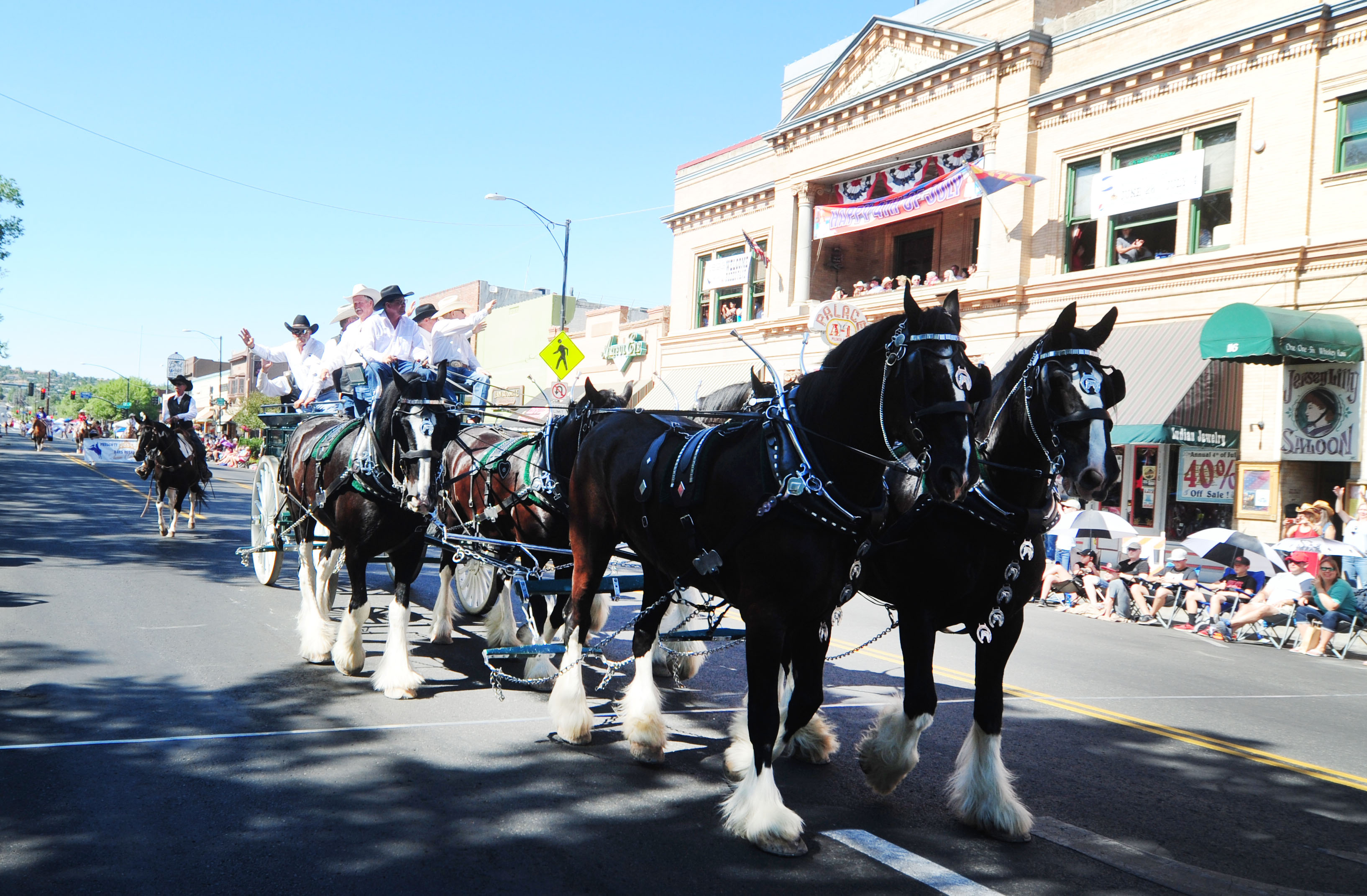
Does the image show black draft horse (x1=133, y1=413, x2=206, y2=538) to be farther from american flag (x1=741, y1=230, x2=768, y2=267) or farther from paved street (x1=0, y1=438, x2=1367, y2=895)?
american flag (x1=741, y1=230, x2=768, y2=267)

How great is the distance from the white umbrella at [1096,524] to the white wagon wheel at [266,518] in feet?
36.2

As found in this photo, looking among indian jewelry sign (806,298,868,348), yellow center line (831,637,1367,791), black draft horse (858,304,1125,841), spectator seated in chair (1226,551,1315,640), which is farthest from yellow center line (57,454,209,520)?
spectator seated in chair (1226,551,1315,640)

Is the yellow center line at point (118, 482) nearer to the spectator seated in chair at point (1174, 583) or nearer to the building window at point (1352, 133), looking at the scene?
the spectator seated in chair at point (1174, 583)

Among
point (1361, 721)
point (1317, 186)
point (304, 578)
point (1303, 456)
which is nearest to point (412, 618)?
point (304, 578)

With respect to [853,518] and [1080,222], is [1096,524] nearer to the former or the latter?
[1080,222]

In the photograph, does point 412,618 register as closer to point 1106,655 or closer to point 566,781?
point 566,781

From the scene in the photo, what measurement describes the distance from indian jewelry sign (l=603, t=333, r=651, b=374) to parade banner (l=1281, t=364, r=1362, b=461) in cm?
2066

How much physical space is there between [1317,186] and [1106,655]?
10.9m

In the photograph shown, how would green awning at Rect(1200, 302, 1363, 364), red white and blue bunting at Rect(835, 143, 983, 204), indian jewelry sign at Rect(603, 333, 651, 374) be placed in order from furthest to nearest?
indian jewelry sign at Rect(603, 333, 651, 374) → red white and blue bunting at Rect(835, 143, 983, 204) → green awning at Rect(1200, 302, 1363, 364)

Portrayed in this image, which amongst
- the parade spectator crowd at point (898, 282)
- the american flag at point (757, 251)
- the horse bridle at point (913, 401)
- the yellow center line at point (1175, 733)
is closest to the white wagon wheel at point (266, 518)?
the yellow center line at point (1175, 733)

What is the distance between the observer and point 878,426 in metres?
4.54

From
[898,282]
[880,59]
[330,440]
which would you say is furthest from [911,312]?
[880,59]

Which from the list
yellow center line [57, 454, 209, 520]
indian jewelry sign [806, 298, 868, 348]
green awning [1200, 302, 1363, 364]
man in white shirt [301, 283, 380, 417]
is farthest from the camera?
indian jewelry sign [806, 298, 868, 348]

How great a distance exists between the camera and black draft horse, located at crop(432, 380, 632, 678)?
7.47 meters
